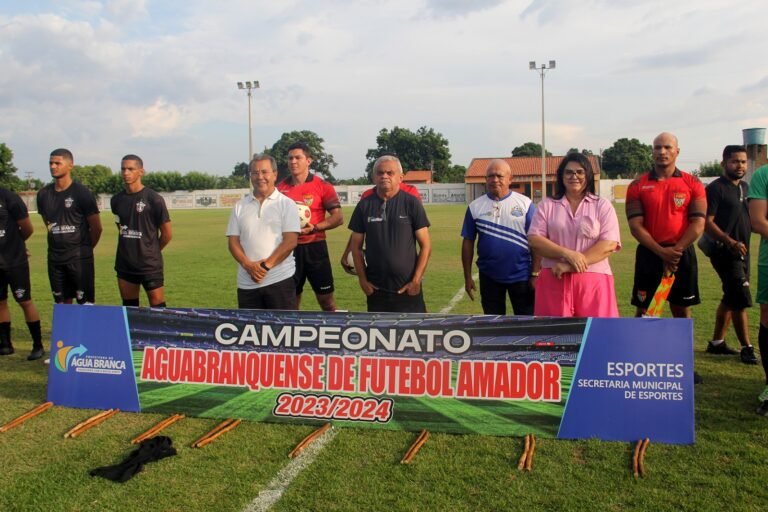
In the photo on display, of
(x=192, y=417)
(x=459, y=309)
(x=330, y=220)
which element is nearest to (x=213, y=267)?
(x=459, y=309)

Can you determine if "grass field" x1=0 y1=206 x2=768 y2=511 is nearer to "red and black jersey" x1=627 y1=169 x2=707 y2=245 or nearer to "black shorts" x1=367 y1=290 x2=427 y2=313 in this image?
"black shorts" x1=367 y1=290 x2=427 y2=313

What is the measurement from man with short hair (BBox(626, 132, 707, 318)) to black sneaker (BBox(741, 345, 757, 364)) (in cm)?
87

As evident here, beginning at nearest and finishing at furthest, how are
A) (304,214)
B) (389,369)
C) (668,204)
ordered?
(389,369) → (668,204) → (304,214)

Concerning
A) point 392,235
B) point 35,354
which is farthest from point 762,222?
point 35,354

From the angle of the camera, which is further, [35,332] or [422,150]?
[422,150]

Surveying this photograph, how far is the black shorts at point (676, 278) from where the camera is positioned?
5.05 metres

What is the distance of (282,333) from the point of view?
13.5ft

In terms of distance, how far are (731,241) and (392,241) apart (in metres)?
3.31

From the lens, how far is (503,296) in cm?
506

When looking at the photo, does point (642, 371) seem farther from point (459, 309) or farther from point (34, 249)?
point (34, 249)

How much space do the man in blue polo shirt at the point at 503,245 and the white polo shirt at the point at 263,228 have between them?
1.59 meters

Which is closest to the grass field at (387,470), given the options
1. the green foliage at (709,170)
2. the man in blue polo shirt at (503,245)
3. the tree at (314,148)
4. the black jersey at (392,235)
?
the black jersey at (392,235)

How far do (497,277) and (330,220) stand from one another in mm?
1764

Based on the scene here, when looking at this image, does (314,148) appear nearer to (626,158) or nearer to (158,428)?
(626,158)
